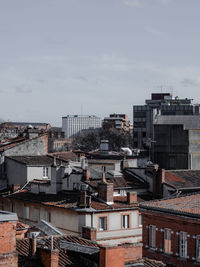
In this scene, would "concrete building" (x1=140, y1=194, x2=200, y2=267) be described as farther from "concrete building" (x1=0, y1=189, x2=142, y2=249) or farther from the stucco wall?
the stucco wall

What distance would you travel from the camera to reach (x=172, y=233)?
38.1 metres

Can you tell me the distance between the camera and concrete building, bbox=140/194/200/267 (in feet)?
120

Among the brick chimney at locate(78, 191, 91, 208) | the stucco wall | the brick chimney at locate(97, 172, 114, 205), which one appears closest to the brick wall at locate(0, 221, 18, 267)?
the brick chimney at locate(78, 191, 91, 208)

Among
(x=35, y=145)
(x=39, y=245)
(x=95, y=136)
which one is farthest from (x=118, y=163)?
(x=95, y=136)

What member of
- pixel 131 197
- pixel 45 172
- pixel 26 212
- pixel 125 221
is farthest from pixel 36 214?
pixel 45 172

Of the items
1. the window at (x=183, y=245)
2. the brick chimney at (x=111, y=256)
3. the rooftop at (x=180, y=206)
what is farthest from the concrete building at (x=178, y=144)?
the brick chimney at (x=111, y=256)

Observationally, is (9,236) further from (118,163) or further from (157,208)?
(118,163)

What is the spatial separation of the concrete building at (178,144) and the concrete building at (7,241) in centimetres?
5967

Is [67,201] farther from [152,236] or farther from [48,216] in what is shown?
[152,236]

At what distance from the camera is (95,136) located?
179 m

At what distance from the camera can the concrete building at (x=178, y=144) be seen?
263 ft

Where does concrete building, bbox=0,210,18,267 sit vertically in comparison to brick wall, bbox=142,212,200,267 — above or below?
above

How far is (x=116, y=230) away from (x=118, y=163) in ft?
55.0

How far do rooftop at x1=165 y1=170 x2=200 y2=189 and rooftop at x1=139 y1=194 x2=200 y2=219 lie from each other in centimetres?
1209
